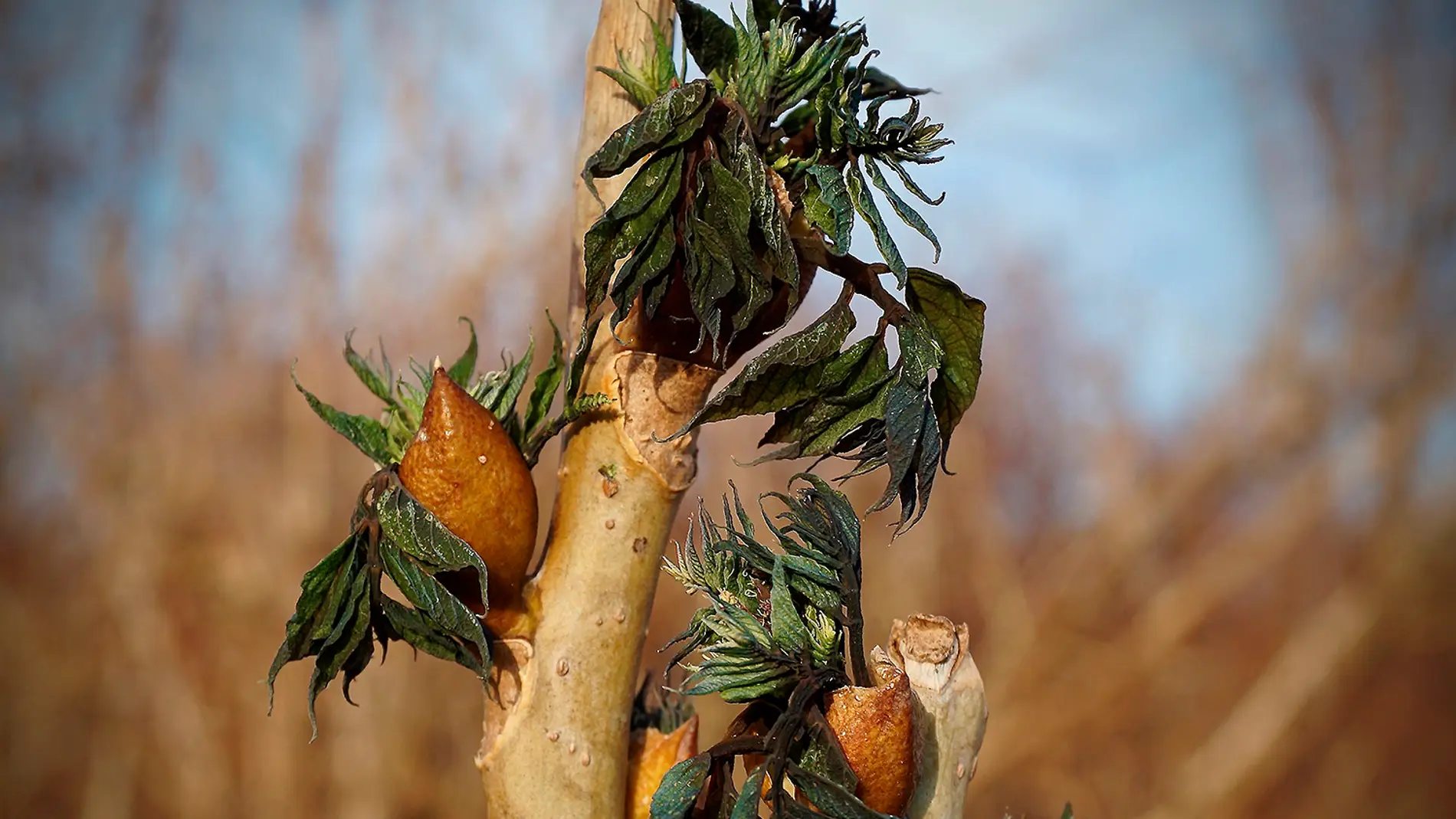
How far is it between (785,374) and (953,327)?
0.24 feet

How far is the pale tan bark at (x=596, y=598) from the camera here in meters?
0.39

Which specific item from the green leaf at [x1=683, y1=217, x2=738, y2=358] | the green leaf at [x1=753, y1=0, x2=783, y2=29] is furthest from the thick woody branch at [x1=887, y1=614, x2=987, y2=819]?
the green leaf at [x1=753, y1=0, x2=783, y2=29]

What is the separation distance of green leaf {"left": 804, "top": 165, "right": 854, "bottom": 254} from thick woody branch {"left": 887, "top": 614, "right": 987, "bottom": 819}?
0.47 feet

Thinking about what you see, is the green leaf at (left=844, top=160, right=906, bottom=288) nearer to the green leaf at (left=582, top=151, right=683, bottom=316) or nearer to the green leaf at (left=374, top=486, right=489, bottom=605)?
the green leaf at (left=582, top=151, right=683, bottom=316)

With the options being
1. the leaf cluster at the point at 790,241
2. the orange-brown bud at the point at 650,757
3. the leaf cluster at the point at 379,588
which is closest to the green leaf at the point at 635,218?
the leaf cluster at the point at 790,241

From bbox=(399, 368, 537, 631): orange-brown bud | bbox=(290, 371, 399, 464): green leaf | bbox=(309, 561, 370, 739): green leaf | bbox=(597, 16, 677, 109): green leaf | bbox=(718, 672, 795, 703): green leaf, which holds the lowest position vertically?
bbox=(718, 672, 795, 703): green leaf

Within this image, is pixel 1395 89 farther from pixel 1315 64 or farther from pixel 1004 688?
pixel 1004 688

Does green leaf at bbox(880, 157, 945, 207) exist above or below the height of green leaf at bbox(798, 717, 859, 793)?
above

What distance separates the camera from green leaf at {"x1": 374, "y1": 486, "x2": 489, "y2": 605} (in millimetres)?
352

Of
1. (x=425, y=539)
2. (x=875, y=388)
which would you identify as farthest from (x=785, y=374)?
(x=425, y=539)

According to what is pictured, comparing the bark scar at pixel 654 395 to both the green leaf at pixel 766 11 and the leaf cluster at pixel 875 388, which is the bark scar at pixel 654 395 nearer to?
the leaf cluster at pixel 875 388

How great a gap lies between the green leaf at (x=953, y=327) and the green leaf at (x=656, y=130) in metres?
0.10

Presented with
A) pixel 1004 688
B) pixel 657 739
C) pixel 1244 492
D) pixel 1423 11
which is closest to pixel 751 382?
pixel 657 739

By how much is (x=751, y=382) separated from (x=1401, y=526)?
2.19m
